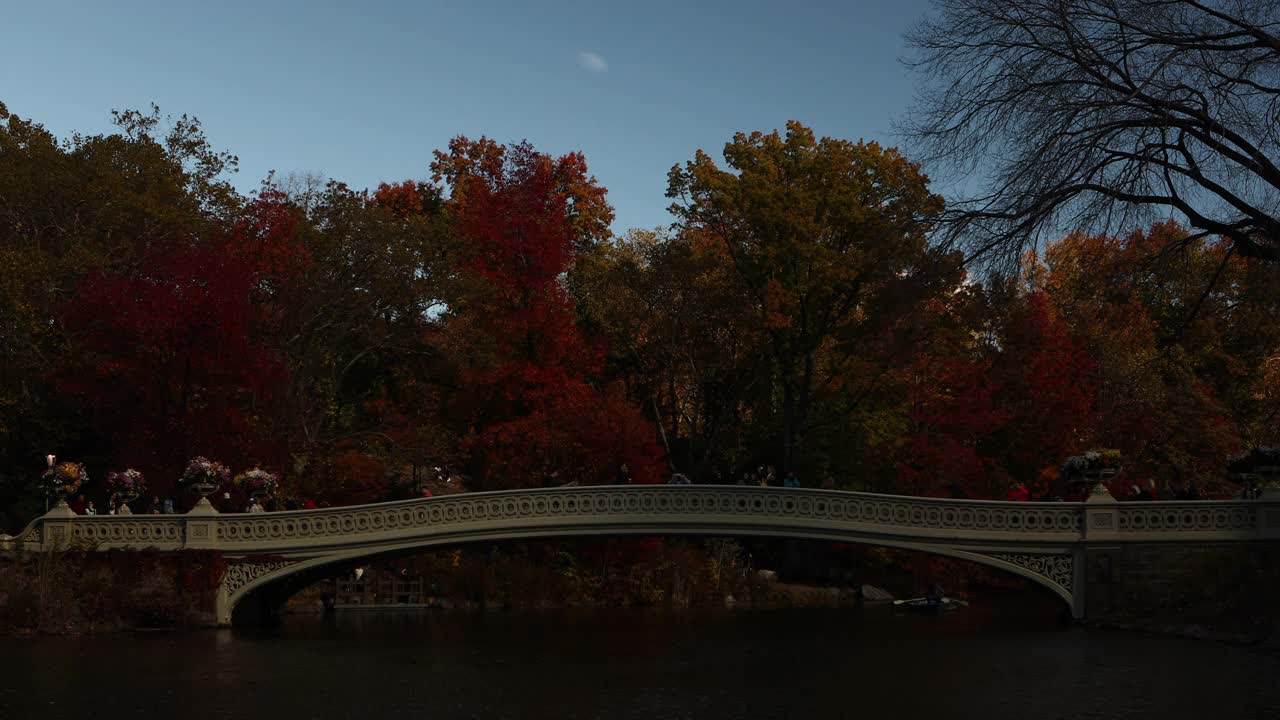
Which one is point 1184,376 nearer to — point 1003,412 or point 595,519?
point 1003,412

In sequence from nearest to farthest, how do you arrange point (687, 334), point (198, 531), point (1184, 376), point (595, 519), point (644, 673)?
point (644, 673) < point (198, 531) < point (595, 519) < point (1184, 376) < point (687, 334)

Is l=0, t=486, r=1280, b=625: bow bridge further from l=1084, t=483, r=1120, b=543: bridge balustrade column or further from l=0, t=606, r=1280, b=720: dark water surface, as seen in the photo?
l=0, t=606, r=1280, b=720: dark water surface

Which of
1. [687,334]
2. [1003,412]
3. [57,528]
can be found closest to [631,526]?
[57,528]

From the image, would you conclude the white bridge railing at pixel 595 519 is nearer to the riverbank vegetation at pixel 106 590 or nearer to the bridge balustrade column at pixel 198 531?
the bridge balustrade column at pixel 198 531

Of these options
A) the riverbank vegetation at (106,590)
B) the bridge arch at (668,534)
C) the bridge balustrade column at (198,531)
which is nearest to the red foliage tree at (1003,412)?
the bridge arch at (668,534)

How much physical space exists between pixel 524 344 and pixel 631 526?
12.2m

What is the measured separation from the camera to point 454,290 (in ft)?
143

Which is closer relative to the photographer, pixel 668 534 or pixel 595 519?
pixel 668 534

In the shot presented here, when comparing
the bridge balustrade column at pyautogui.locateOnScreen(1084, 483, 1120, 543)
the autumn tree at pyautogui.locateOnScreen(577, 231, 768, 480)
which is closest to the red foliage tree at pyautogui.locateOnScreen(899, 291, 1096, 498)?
the autumn tree at pyautogui.locateOnScreen(577, 231, 768, 480)

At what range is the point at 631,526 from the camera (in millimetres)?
29797

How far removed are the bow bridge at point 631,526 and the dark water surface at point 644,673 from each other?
1611mm

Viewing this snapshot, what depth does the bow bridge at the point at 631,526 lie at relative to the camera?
95.0 ft

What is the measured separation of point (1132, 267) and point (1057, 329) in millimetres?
18103

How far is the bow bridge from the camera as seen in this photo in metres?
29.0
